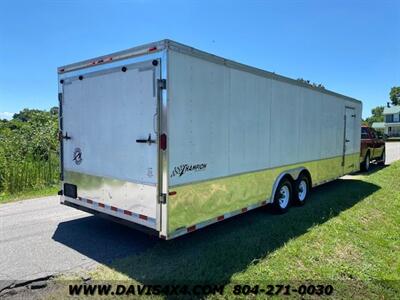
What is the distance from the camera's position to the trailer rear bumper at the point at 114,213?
169 inches

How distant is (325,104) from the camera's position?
8227 millimetres

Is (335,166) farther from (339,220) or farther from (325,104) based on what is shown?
(339,220)

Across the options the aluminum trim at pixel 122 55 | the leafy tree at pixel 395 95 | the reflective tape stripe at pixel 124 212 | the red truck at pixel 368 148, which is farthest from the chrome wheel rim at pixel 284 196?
the leafy tree at pixel 395 95

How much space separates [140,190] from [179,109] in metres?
1.26

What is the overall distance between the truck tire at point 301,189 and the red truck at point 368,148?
6.09m

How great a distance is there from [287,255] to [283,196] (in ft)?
7.92

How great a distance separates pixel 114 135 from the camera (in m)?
4.73

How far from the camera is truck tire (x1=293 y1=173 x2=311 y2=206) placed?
7195 mm

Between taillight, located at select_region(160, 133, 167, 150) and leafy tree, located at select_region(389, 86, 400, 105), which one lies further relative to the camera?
leafy tree, located at select_region(389, 86, 400, 105)

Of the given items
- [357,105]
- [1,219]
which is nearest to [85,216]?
[1,219]

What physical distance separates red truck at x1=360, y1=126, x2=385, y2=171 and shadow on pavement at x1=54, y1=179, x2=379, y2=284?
696cm

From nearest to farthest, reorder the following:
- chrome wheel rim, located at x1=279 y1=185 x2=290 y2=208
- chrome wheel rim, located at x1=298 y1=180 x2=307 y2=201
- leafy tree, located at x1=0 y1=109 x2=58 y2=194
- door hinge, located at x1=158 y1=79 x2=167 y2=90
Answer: door hinge, located at x1=158 y1=79 x2=167 y2=90 → chrome wheel rim, located at x1=279 y1=185 x2=290 y2=208 → chrome wheel rim, located at x1=298 y1=180 x2=307 y2=201 → leafy tree, located at x1=0 y1=109 x2=58 y2=194

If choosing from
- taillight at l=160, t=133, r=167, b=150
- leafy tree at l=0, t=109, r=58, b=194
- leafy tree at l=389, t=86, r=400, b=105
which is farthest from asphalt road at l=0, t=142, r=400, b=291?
leafy tree at l=389, t=86, r=400, b=105

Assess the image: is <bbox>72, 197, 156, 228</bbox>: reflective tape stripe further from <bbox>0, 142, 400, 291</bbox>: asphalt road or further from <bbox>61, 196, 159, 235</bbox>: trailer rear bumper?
<bbox>0, 142, 400, 291</bbox>: asphalt road
